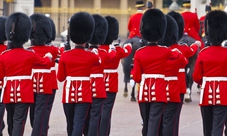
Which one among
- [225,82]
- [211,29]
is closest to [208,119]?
[225,82]

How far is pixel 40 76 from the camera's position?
29.8 ft

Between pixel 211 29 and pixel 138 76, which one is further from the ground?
pixel 211 29

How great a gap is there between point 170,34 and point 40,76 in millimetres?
1694

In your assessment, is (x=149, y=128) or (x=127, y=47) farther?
(x=127, y=47)

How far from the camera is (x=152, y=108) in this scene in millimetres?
8195

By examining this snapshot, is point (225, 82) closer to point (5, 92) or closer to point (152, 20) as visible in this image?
point (152, 20)

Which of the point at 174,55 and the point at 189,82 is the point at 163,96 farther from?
the point at 189,82

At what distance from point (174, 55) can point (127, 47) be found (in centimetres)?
143

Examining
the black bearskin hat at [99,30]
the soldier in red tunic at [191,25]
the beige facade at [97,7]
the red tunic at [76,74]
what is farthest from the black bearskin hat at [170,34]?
the beige facade at [97,7]

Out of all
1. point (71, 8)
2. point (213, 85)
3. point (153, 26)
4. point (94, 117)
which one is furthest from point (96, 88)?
point (71, 8)

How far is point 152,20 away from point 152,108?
105 centimetres

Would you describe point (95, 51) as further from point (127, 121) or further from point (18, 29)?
point (127, 121)

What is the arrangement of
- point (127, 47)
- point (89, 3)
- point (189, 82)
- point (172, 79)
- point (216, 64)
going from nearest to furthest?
point (216, 64) → point (172, 79) → point (127, 47) → point (189, 82) → point (89, 3)

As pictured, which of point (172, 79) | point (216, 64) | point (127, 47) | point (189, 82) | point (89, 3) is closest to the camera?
point (216, 64)
